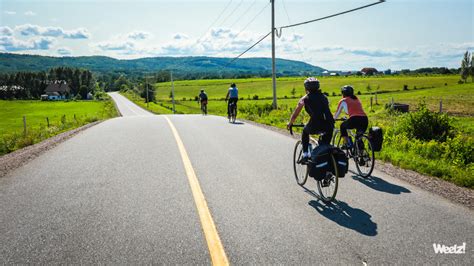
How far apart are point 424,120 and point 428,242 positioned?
34.1 ft

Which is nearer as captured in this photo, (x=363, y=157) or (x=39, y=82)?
(x=363, y=157)

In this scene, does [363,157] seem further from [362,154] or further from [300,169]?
[300,169]

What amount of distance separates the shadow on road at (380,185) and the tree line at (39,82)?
146 metres

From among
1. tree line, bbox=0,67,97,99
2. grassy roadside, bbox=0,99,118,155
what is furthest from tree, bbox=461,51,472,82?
tree line, bbox=0,67,97,99

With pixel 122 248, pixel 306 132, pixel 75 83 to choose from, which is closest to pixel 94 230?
pixel 122 248

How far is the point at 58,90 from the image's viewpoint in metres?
151

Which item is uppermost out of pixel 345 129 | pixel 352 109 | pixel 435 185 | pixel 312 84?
pixel 312 84

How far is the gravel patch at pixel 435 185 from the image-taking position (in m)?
5.59

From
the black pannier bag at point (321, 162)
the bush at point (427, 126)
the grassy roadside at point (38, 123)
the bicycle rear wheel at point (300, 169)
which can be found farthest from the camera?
the grassy roadside at point (38, 123)

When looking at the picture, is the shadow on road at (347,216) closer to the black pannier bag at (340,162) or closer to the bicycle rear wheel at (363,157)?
the black pannier bag at (340,162)

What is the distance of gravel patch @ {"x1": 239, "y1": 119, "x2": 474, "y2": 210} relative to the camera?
5.59 meters

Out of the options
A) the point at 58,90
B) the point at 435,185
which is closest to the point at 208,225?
the point at 435,185

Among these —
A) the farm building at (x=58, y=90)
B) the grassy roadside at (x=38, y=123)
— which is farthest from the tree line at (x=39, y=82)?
the grassy roadside at (x=38, y=123)

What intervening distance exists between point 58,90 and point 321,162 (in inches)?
6494
